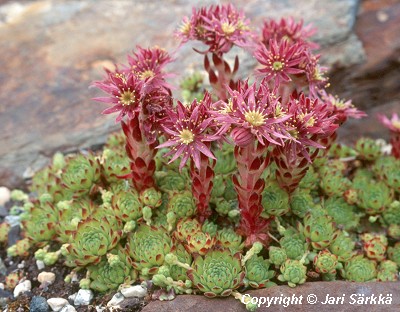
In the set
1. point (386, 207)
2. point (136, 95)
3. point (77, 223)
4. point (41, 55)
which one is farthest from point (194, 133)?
point (41, 55)

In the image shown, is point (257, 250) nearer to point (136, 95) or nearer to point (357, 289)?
point (357, 289)

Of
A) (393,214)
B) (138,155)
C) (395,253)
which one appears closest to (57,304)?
(138,155)

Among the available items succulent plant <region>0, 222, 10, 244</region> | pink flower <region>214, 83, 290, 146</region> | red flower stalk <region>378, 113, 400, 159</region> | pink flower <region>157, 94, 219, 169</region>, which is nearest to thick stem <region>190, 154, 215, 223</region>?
pink flower <region>157, 94, 219, 169</region>

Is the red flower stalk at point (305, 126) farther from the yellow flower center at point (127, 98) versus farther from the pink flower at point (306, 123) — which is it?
the yellow flower center at point (127, 98)

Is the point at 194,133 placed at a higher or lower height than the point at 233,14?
lower

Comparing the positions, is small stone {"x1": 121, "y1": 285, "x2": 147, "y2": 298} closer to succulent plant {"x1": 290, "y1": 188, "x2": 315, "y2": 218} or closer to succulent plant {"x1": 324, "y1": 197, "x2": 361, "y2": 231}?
succulent plant {"x1": 290, "y1": 188, "x2": 315, "y2": 218}
